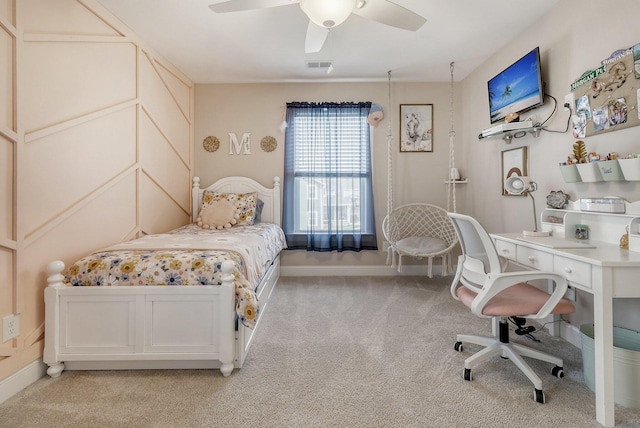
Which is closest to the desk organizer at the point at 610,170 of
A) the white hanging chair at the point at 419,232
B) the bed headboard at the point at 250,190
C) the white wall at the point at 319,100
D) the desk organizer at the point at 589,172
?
the desk organizer at the point at 589,172

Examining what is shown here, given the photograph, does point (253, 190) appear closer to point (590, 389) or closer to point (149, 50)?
point (149, 50)

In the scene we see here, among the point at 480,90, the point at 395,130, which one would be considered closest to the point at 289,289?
the point at 395,130

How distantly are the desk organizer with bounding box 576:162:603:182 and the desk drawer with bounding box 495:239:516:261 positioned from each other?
600mm

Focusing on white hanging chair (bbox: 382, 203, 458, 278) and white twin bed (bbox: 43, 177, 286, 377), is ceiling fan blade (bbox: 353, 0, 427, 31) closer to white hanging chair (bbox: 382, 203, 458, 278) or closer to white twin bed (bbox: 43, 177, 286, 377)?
white twin bed (bbox: 43, 177, 286, 377)

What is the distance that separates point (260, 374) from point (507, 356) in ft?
4.75

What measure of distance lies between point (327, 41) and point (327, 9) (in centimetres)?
136

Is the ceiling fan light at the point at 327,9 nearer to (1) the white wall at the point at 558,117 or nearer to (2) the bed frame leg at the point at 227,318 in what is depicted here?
(2) the bed frame leg at the point at 227,318

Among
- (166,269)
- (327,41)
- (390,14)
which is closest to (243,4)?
(390,14)

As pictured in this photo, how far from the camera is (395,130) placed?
13.3 feet

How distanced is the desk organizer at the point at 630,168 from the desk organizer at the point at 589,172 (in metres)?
0.15

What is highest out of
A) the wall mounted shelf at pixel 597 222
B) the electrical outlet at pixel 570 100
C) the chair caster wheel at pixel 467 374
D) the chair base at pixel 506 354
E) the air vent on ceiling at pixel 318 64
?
the air vent on ceiling at pixel 318 64

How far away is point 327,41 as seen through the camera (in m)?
2.99

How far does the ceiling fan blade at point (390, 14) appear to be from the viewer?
186 centimetres

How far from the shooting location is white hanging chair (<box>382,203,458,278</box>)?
137 inches
